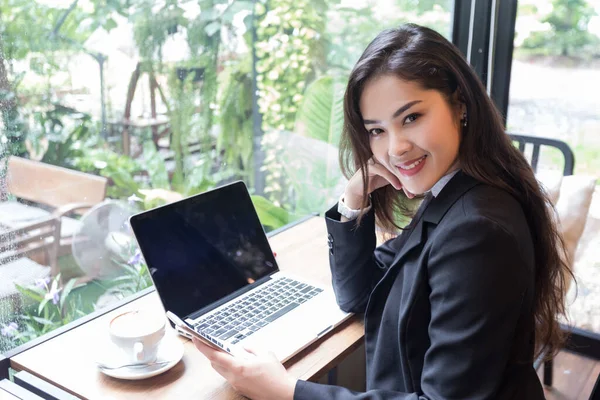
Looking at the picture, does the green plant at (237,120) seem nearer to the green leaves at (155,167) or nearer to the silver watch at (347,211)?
the green leaves at (155,167)

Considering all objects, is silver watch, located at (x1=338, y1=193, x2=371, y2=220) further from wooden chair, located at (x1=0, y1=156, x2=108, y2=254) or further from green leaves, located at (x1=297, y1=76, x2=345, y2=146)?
green leaves, located at (x1=297, y1=76, x2=345, y2=146)

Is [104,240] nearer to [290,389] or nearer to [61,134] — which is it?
[61,134]

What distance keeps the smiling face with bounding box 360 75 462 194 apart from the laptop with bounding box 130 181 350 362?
40 centimetres

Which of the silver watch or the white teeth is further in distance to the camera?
the silver watch

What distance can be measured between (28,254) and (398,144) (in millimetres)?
925

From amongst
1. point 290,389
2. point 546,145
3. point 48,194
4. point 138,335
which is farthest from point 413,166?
point 546,145

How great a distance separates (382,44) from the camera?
107 cm

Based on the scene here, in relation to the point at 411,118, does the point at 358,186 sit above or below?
below

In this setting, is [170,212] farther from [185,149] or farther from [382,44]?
[185,149]

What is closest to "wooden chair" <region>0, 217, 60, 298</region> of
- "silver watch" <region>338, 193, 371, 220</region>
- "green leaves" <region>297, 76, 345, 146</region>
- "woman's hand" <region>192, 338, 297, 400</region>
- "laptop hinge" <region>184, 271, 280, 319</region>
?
"laptop hinge" <region>184, 271, 280, 319</region>

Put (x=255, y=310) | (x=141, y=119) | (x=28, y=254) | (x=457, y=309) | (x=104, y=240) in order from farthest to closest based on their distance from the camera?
1. (x=141, y=119)
2. (x=104, y=240)
3. (x=28, y=254)
4. (x=255, y=310)
5. (x=457, y=309)

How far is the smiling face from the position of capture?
1.02m

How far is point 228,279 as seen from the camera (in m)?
1.35

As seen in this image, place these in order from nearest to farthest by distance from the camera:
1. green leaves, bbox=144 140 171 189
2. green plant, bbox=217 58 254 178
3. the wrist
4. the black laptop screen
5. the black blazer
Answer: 1. the black blazer
2. the wrist
3. the black laptop screen
4. green leaves, bbox=144 140 171 189
5. green plant, bbox=217 58 254 178
